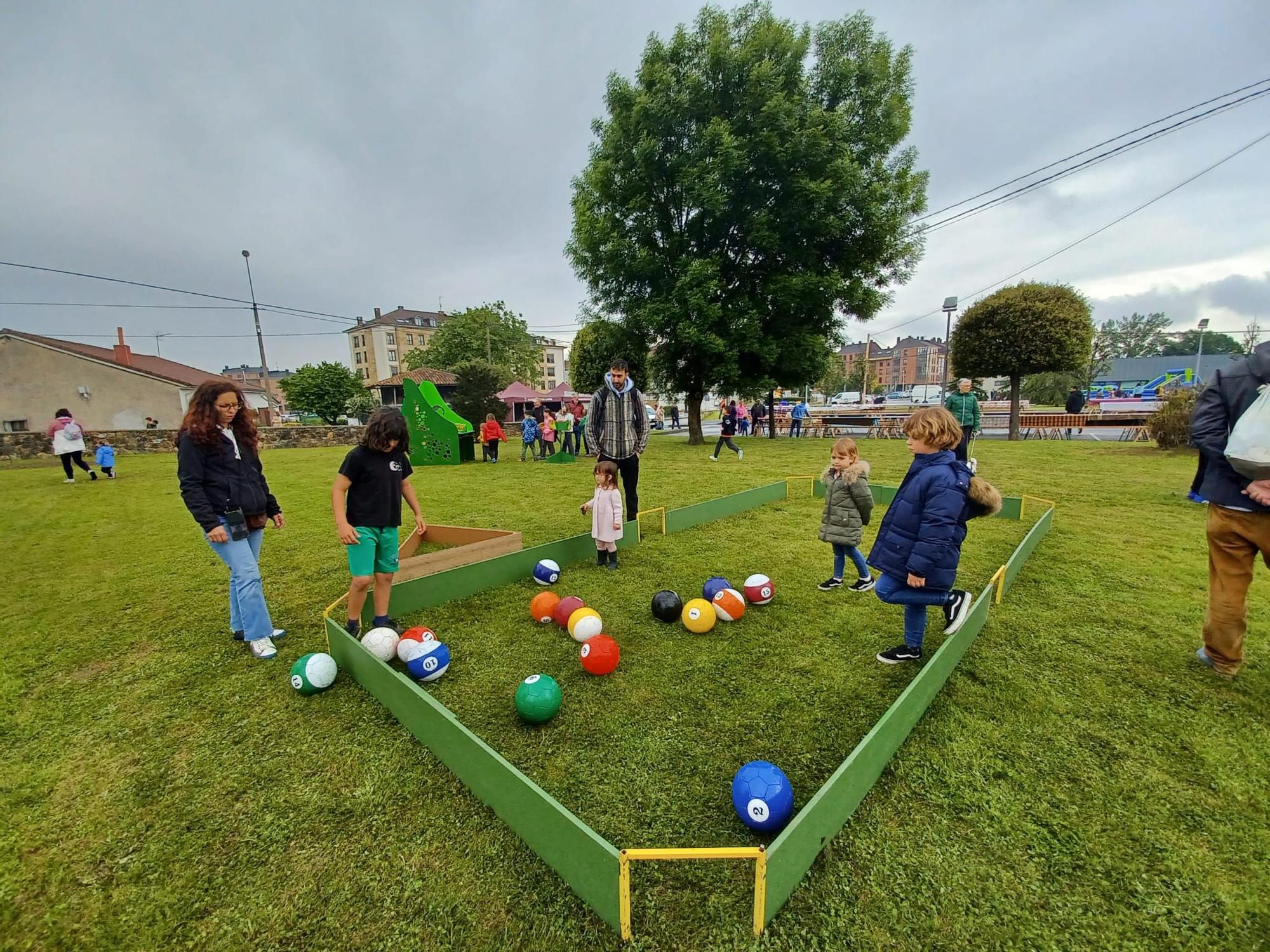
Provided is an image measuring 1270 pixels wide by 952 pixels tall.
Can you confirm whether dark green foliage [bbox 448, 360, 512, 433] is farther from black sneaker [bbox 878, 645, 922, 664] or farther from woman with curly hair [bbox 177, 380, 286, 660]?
black sneaker [bbox 878, 645, 922, 664]

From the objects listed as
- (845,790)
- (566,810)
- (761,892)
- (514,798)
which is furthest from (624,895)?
(845,790)

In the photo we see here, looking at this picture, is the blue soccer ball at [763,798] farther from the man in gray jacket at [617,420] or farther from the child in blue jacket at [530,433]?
the child in blue jacket at [530,433]

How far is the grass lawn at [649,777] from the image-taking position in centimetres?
188

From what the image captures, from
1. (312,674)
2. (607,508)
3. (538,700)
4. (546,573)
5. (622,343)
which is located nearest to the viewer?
(538,700)

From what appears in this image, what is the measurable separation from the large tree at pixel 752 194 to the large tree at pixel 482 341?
33.7m

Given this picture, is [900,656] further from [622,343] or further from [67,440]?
[67,440]

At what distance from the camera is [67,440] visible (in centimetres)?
1265

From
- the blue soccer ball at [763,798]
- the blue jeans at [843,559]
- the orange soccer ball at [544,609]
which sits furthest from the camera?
the blue jeans at [843,559]

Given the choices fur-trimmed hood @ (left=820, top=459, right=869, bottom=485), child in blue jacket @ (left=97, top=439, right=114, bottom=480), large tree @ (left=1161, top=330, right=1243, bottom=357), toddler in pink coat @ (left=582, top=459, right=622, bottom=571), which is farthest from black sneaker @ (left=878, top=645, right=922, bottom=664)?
large tree @ (left=1161, top=330, right=1243, bottom=357)

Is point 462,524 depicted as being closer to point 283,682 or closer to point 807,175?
point 283,682

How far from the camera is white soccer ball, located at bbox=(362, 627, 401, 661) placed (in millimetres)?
3584

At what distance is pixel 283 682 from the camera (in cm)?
346

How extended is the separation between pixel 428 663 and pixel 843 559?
3.64 meters

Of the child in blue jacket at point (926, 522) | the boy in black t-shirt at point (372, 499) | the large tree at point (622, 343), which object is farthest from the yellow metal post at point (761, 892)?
the large tree at point (622, 343)
